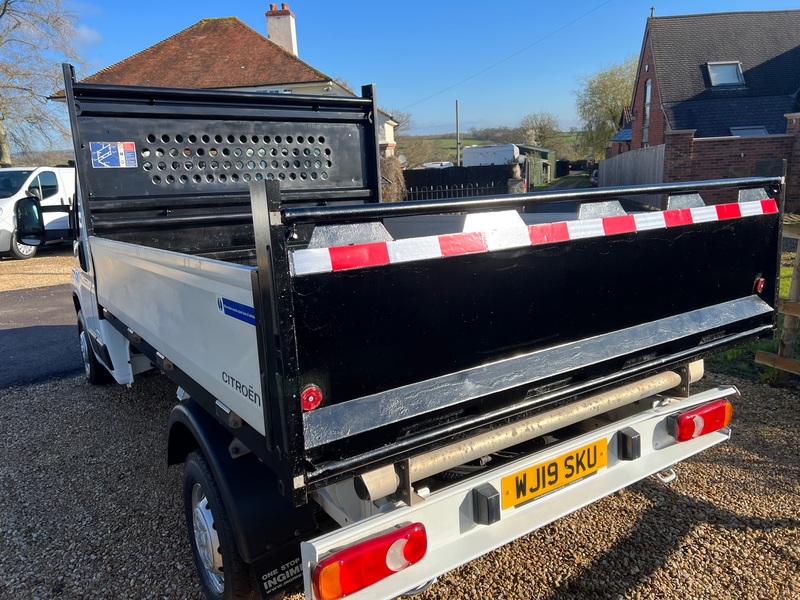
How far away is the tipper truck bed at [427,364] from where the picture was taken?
1.67 m

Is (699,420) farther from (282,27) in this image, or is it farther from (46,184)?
(282,27)

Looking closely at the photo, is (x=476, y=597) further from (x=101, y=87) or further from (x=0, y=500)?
(x=101, y=87)

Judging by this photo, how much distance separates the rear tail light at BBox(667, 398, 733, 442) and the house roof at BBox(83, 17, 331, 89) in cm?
2387

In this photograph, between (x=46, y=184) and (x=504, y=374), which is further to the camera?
(x=46, y=184)

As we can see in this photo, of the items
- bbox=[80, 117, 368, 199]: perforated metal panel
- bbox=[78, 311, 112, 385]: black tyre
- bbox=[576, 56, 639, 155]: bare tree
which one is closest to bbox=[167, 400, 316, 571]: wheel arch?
bbox=[80, 117, 368, 199]: perforated metal panel

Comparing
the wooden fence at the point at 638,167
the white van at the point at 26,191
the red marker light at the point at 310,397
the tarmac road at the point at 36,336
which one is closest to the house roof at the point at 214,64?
the white van at the point at 26,191

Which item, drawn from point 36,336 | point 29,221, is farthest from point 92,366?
point 36,336

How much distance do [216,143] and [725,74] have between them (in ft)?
87.4

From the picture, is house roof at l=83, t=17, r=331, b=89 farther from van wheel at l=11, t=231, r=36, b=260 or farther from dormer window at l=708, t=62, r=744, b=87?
dormer window at l=708, t=62, r=744, b=87

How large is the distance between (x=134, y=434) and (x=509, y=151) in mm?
43356

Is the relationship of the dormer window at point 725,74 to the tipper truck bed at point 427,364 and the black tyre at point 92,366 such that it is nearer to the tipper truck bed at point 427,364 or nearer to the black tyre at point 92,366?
the tipper truck bed at point 427,364

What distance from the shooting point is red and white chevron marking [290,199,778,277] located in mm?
1644

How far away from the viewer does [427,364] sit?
1896 mm

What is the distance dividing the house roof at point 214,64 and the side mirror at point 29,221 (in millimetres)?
20990
